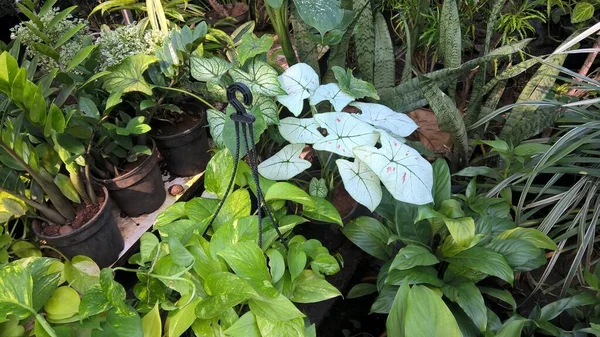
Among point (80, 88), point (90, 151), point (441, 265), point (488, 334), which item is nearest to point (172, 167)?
point (90, 151)

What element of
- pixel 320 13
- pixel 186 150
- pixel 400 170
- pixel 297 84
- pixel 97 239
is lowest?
pixel 97 239

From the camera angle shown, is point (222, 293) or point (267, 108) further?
point (267, 108)

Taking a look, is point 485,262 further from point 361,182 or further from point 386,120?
point 386,120

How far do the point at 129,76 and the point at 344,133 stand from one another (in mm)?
601

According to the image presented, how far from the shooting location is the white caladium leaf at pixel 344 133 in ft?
3.67

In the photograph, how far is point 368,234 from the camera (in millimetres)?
1254

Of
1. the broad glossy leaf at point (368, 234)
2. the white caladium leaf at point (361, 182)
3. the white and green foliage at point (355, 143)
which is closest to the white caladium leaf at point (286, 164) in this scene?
the white and green foliage at point (355, 143)

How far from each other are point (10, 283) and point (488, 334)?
970 millimetres

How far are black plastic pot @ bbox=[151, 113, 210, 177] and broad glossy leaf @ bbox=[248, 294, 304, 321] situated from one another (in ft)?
2.48

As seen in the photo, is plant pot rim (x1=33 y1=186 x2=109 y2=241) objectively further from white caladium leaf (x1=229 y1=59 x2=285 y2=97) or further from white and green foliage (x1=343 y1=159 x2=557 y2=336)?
white and green foliage (x1=343 y1=159 x2=557 y2=336)

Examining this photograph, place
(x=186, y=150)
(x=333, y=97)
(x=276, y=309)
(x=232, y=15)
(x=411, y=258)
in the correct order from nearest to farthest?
(x=276, y=309) → (x=411, y=258) → (x=333, y=97) → (x=186, y=150) → (x=232, y=15)

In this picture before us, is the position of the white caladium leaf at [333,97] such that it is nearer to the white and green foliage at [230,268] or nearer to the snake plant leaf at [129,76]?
the white and green foliage at [230,268]

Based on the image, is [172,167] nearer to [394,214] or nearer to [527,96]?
[394,214]

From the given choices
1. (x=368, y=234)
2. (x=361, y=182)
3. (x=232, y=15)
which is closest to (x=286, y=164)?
(x=361, y=182)
